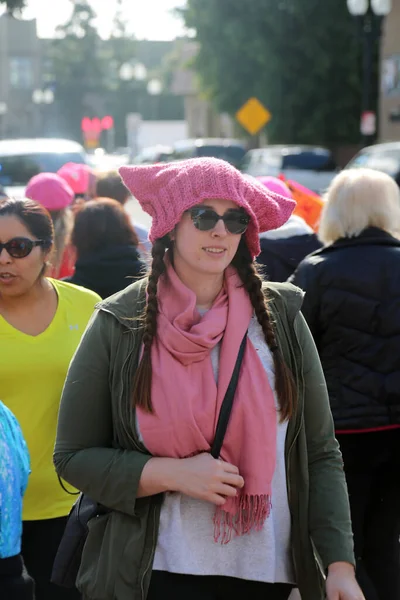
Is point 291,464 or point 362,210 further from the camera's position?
point 362,210

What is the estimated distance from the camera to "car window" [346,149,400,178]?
61.9ft

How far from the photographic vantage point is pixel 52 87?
295 feet

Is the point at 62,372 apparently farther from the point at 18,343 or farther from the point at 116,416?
the point at 116,416

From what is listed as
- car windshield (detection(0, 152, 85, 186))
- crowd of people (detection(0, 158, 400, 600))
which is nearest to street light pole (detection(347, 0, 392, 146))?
car windshield (detection(0, 152, 85, 186))

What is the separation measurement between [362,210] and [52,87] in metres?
87.8

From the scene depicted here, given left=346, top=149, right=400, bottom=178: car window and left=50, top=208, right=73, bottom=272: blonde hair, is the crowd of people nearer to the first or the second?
left=50, top=208, right=73, bottom=272: blonde hair

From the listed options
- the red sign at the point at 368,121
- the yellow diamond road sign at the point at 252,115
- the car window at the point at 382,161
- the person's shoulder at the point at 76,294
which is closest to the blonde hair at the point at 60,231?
the person's shoulder at the point at 76,294

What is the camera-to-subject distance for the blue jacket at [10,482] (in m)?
2.82

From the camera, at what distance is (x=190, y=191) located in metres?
2.78

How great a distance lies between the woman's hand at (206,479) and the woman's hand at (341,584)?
1.16 feet

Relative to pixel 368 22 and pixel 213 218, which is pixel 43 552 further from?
pixel 368 22

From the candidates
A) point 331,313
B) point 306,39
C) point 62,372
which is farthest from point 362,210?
point 306,39

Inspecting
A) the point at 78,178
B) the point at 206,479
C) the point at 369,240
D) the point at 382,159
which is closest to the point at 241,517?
the point at 206,479

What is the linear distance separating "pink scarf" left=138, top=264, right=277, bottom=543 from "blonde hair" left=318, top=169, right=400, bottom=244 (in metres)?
1.98
